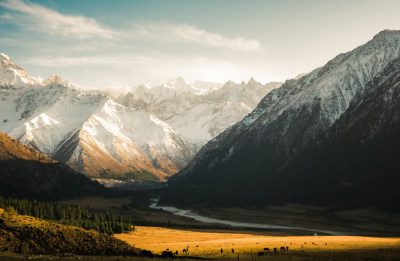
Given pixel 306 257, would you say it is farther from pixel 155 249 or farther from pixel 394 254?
pixel 155 249

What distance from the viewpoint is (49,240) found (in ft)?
311

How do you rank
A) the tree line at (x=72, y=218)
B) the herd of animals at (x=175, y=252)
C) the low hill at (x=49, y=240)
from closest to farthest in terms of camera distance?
1. the low hill at (x=49, y=240)
2. the herd of animals at (x=175, y=252)
3. the tree line at (x=72, y=218)

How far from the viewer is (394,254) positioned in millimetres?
101000

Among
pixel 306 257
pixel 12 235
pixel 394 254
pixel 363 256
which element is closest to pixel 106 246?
pixel 12 235

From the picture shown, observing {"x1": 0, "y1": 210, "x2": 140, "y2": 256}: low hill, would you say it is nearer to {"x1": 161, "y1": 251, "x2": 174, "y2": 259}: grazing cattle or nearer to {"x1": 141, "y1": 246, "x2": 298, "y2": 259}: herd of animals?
{"x1": 141, "y1": 246, "x2": 298, "y2": 259}: herd of animals

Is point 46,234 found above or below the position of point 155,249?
above

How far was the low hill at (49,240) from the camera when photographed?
301ft

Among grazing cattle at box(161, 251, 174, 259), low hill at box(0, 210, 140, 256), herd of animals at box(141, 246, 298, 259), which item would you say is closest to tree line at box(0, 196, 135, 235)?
low hill at box(0, 210, 140, 256)

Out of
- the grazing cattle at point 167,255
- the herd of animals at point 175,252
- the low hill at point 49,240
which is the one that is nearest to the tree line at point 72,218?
the low hill at point 49,240

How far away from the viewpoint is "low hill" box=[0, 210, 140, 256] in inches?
3610

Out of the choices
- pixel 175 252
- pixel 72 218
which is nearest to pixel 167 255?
pixel 175 252

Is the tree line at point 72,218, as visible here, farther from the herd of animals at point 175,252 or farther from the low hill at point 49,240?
the herd of animals at point 175,252

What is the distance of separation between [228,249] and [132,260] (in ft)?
108

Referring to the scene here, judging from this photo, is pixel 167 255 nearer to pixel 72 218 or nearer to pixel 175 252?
pixel 175 252
